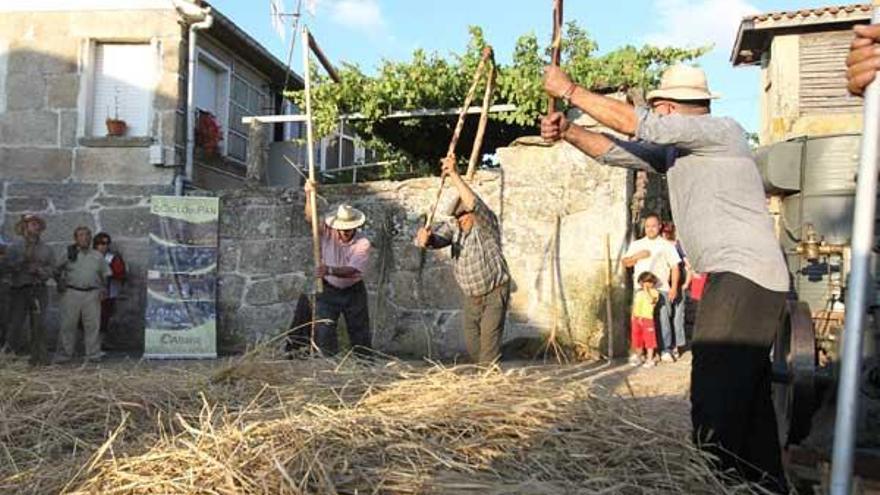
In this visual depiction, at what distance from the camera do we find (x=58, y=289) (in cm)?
910

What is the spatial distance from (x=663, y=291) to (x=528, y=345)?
141 cm

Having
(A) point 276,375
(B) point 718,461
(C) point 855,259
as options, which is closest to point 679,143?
Answer: (C) point 855,259

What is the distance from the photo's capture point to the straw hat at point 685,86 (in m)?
2.90

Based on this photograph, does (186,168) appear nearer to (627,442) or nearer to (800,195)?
(800,195)

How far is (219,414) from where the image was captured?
261 centimetres

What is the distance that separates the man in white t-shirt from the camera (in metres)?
8.05

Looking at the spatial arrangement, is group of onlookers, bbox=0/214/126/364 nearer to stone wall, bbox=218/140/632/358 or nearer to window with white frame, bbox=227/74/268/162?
stone wall, bbox=218/140/632/358

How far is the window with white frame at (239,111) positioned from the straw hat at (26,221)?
119 inches

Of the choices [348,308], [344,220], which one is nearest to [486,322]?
[348,308]

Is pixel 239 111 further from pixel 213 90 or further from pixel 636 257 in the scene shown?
pixel 636 257

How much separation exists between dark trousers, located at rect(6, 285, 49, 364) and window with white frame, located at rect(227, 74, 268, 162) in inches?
155

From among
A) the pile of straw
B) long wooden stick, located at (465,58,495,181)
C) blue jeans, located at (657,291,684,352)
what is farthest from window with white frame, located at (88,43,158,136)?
the pile of straw

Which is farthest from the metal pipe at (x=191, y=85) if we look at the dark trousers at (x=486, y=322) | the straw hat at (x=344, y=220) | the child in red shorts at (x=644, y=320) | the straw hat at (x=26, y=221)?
the dark trousers at (x=486, y=322)

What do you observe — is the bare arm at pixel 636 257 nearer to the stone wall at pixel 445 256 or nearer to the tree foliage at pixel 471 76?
the stone wall at pixel 445 256
